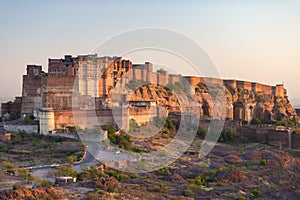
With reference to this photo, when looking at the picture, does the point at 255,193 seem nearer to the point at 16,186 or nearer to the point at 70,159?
the point at 70,159

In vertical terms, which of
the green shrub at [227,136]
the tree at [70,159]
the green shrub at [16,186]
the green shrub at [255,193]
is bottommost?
the green shrub at [255,193]

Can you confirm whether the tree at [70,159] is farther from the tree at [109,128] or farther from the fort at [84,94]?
the fort at [84,94]

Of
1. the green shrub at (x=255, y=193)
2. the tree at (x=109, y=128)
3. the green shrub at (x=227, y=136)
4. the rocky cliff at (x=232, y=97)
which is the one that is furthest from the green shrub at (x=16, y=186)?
the rocky cliff at (x=232, y=97)

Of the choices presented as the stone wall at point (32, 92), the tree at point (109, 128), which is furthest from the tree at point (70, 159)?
the stone wall at point (32, 92)

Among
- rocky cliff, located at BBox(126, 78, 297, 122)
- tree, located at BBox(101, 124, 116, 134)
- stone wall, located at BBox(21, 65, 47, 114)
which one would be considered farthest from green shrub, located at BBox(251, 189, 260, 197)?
rocky cliff, located at BBox(126, 78, 297, 122)

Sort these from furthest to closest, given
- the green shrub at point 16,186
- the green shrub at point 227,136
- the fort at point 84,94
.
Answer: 1. the green shrub at point 227,136
2. the fort at point 84,94
3. the green shrub at point 16,186

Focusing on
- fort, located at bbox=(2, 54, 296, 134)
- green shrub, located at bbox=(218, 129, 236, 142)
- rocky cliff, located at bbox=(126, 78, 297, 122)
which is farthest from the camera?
rocky cliff, located at bbox=(126, 78, 297, 122)

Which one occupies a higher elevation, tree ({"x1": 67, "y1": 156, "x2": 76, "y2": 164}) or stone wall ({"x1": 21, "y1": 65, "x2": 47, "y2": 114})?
stone wall ({"x1": 21, "y1": 65, "x2": 47, "y2": 114})

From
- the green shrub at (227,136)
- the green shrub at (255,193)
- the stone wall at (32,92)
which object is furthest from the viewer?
the green shrub at (227,136)

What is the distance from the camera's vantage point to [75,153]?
23922 mm

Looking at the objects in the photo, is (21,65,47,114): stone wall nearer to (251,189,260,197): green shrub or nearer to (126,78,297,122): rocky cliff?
(126,78,297,122): rocky cliff

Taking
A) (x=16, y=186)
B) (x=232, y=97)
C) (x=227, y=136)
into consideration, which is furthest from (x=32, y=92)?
(x=232, y=97)

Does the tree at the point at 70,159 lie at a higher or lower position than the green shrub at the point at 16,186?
higher

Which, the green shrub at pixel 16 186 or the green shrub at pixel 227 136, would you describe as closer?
the green shrub at pixel 16 186
